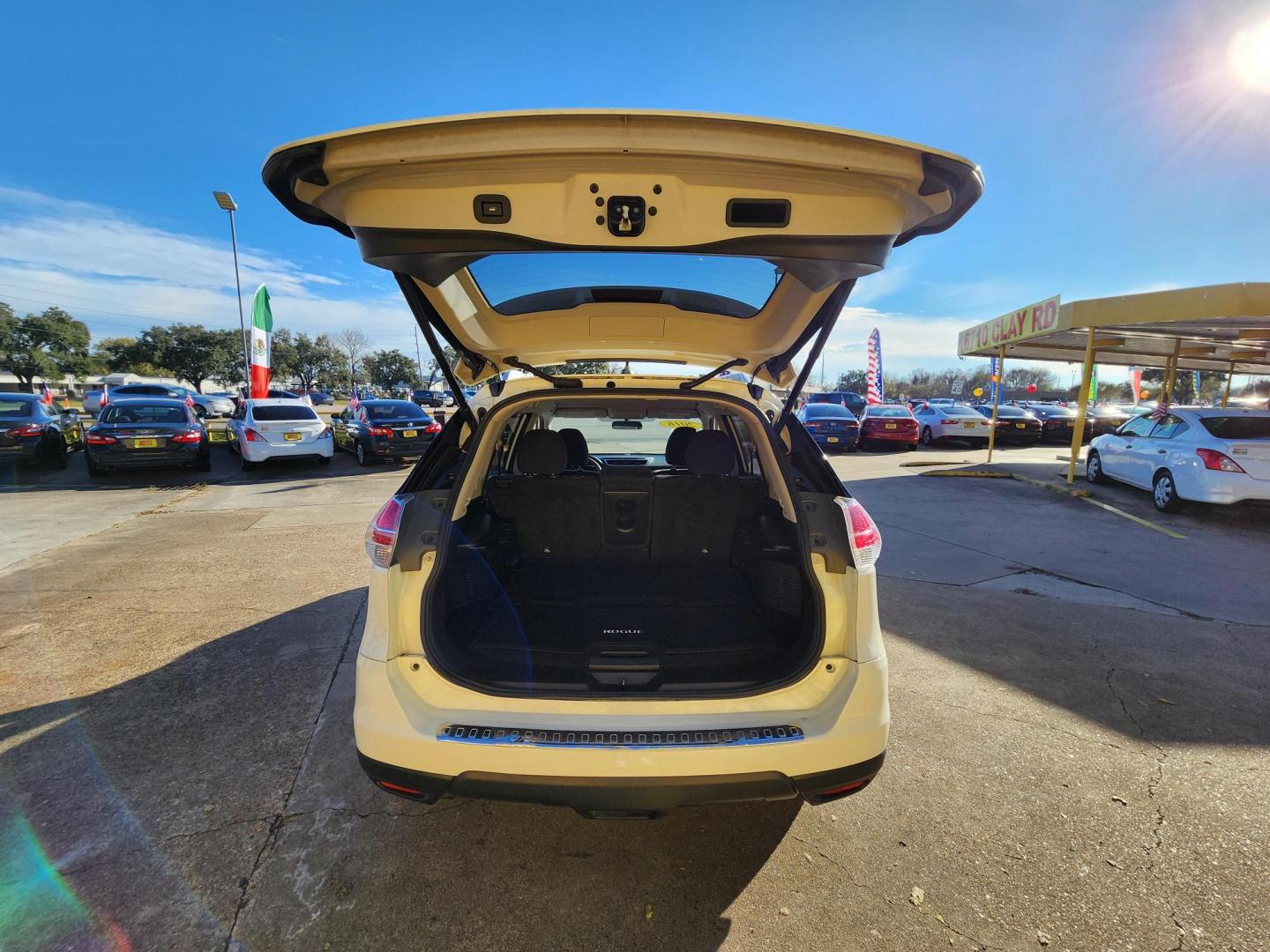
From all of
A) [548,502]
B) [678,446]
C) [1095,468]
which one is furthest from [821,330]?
[1095,468]

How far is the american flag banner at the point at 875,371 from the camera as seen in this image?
22.1 meters

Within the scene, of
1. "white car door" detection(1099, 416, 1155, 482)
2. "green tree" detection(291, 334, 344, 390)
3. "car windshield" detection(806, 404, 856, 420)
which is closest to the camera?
"white car door" detection(1099, 416, 1155, 482)

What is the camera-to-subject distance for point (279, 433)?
35.2 ft

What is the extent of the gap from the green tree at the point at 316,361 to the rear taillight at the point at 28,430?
55.1 meters

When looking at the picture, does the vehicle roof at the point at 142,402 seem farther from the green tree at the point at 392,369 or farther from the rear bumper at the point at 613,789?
the green tree at the point at 392,369

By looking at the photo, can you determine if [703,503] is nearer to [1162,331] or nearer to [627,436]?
[627,436]

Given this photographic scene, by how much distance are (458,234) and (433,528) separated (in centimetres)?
94

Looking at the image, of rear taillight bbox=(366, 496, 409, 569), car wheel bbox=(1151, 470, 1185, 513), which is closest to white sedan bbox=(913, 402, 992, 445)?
car wheel bbox=(1151, 470, 1185, 513)

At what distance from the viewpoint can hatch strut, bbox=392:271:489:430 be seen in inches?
69.0

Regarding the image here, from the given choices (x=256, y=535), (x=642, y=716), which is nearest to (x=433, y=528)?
(x=642, y=716)

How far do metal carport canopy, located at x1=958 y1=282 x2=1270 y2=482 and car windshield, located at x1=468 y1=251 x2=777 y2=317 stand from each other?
9.06 metres

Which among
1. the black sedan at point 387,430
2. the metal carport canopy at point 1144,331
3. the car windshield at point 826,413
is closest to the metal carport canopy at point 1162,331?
the metal carport canopy at point 1144,331

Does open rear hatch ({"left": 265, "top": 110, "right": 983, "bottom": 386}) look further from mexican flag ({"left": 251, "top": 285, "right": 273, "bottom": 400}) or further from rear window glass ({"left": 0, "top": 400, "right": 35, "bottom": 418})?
mexican flag ({"left": 251, "top": 285, "right": 273, "bottom": 400})

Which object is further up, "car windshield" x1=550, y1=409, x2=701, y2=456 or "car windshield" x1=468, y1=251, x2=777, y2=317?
"car windshield" x1=468, y1=251, x2=777, y2=317
